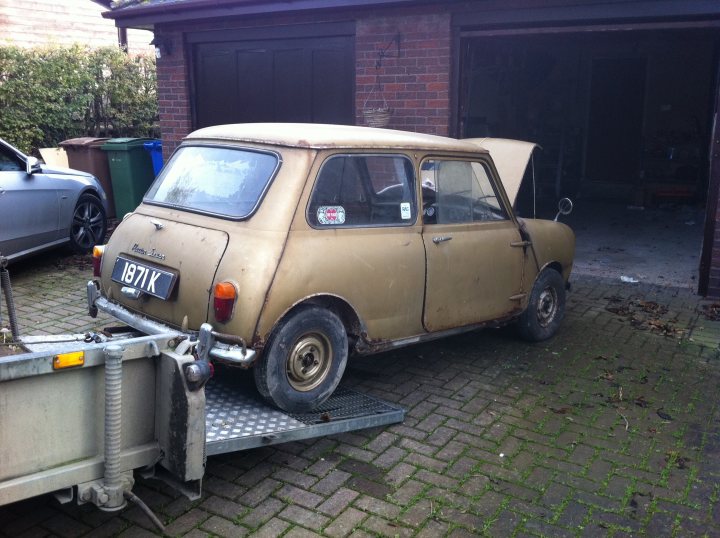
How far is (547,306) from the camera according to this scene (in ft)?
20.4

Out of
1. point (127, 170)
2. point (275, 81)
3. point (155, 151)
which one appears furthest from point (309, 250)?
point (155, 151)

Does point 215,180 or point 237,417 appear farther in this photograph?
point 215,180

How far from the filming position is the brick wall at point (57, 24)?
667 inches

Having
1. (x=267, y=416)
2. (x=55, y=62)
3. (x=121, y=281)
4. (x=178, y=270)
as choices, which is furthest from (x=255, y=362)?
(x=55, y=62)

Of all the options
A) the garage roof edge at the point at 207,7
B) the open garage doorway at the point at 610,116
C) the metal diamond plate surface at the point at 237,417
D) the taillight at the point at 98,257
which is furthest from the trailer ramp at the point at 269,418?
the open garage doorway at the point at 610,116

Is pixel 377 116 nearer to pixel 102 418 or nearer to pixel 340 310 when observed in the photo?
pixel 340 310

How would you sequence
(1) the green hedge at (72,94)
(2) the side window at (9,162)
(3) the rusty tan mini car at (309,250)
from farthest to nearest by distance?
1. (1) the green hedge at (72,94)
2. (2) the side window at (9,162)
3. (3) the rusty tan mini car at (309,250)

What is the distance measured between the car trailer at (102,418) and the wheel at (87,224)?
5.62m

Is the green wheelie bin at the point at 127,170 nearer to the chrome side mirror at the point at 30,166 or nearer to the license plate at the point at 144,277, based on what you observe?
the chrome side mirror at the point at 30,166

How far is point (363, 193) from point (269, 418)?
1.56 m

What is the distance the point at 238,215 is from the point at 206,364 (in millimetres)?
1388

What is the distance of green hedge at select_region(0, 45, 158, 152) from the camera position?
40.8 ft

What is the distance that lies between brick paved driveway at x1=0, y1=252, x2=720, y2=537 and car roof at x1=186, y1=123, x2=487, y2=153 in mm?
1701

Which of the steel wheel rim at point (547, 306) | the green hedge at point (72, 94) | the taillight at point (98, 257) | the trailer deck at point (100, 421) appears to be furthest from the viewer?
the green hedge at point (72, 94)
